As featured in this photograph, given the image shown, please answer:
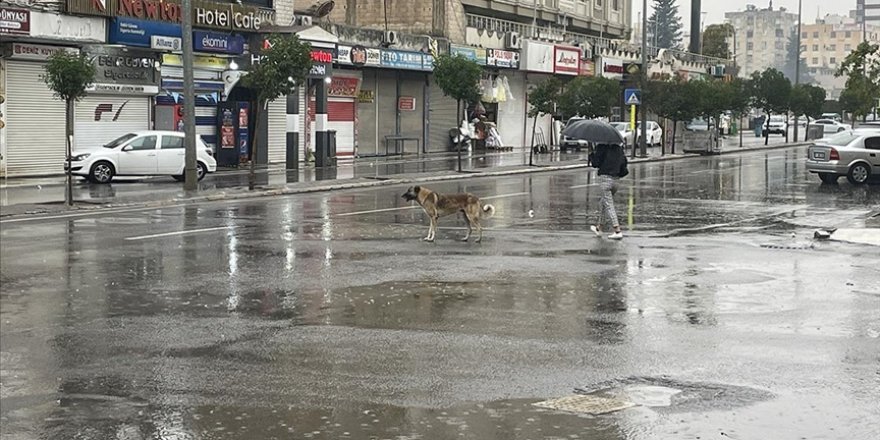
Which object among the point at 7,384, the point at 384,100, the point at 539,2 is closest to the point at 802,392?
the point at 7,384

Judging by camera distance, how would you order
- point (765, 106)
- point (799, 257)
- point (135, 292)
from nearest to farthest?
point (135, 292), point (799, 257), point (765, 106)

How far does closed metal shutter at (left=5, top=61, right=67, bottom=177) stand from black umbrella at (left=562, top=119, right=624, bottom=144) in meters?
19.3

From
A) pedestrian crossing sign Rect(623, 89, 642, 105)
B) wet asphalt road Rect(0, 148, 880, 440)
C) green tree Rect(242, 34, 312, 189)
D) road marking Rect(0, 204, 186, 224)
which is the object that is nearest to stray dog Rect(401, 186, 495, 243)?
wet asphalt road Rect(0, 148, 880, 440)

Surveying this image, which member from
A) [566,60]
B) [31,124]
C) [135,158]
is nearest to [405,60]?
[566,60]

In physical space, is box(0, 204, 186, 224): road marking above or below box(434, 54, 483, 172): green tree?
below

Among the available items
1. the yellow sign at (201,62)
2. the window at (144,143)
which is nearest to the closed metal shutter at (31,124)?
the yellow sign at (201,62)

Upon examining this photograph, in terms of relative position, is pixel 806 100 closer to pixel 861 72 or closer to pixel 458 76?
pixel 861 72

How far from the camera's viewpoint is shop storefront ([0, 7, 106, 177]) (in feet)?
105

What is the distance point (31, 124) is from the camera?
33.3 metres

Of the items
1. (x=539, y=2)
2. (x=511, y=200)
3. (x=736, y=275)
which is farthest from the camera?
(x=539, y=2)

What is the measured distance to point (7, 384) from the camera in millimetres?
8180

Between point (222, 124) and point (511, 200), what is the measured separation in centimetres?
1577

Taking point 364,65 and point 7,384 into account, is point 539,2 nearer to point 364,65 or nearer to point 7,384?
point 364,65

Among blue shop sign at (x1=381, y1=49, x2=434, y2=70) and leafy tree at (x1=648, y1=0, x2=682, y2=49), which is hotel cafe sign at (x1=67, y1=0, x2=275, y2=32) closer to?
blue shop sign at (x1=381, y1=49, x2=434, y2=70)
